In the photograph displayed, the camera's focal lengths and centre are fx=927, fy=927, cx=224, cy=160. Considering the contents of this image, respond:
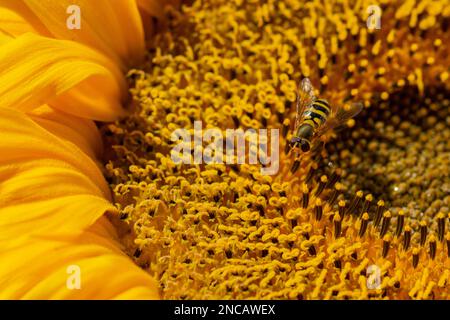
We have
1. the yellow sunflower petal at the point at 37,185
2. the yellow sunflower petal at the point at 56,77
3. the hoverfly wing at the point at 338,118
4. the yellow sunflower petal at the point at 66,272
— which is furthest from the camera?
the hoverfly wing at the point at 338,118

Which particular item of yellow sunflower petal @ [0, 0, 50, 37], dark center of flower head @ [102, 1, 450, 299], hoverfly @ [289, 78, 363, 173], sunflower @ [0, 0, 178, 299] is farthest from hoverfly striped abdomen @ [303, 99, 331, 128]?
yellow sunflower petal @ [0, 0, 50, 37]

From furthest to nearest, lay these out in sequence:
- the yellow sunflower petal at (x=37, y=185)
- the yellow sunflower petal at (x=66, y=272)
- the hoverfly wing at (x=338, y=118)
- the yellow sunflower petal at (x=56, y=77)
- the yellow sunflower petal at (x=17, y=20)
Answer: the hoverfly wing at (x=338, y=118), the yellow sunflower petal at (x=17, y=20), the yellow sunflower petal at (x=56, y=77), the yellow sunflower petal at (x=37, y=185), the yellow sunflower petal at (x=66, y=272)

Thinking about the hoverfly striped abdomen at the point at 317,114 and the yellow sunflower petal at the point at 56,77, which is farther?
the hoverfly striped abdomen at the point at 317,114

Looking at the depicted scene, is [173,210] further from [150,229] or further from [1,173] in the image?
[1,173]

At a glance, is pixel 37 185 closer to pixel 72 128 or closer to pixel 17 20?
pixel 72 128

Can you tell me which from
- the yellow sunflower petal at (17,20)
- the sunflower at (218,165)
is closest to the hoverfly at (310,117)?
the sunflower at (218,165)

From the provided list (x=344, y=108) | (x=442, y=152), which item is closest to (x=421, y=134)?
(x=442, y=152)

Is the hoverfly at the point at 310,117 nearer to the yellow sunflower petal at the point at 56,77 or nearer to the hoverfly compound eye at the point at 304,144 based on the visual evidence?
the hoverfly compound eye at the point at 304,144

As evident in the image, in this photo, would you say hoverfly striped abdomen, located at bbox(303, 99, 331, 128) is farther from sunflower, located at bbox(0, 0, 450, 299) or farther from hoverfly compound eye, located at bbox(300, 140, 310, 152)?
sunflower, located at bbox(0, 0, 450, 299)

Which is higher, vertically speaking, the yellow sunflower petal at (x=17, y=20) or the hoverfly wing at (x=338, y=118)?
the yellow sunflower petal at (x=17, y=20)
